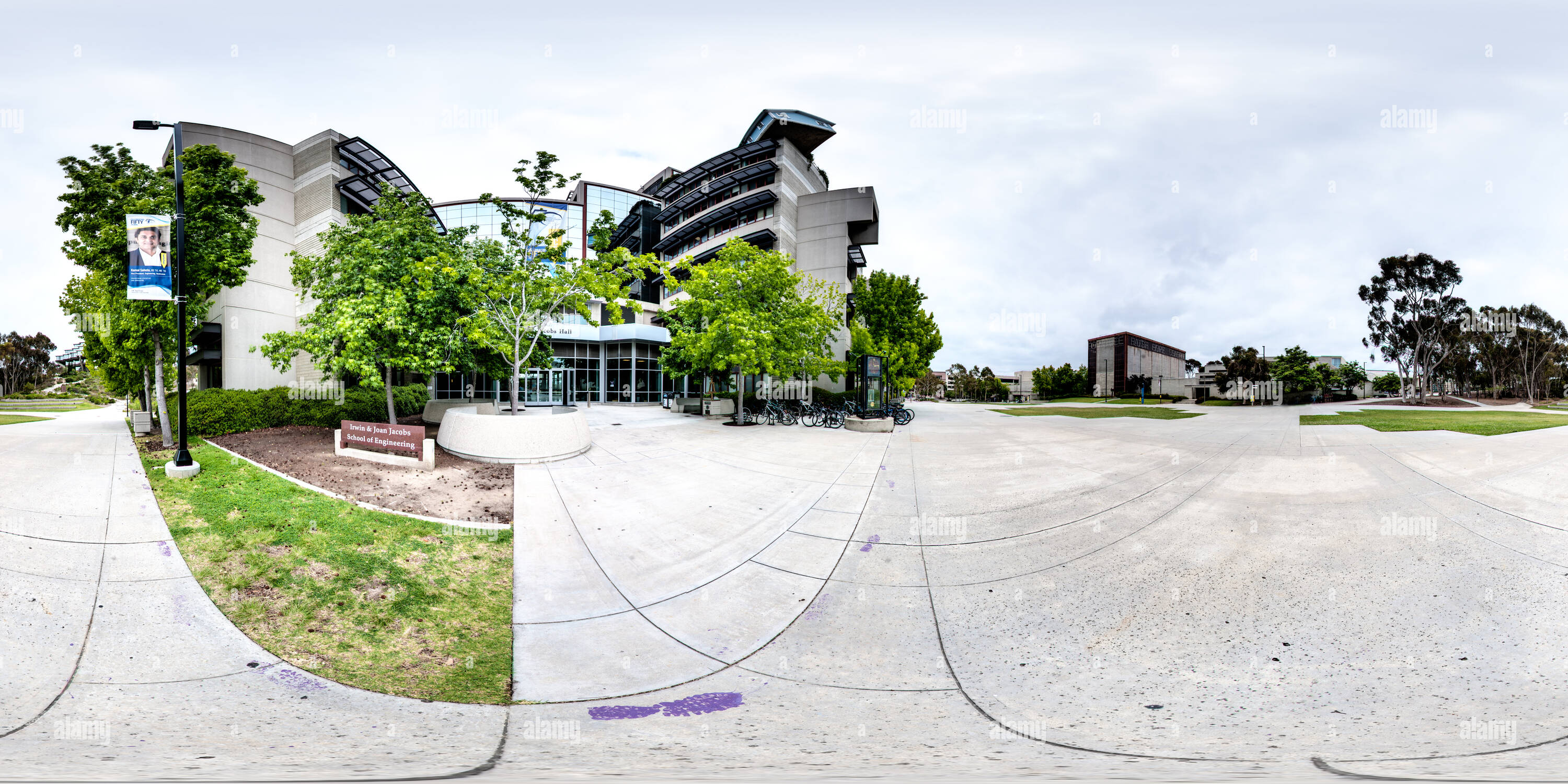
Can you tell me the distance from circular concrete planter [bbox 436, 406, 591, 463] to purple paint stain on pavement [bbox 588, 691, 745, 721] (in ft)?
30.4

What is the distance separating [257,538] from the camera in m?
6.73

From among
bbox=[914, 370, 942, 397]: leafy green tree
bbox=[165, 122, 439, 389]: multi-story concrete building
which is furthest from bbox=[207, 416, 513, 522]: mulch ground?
bbox=[914, 370, 942, 397]: leafy green tree

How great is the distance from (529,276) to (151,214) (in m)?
7.64

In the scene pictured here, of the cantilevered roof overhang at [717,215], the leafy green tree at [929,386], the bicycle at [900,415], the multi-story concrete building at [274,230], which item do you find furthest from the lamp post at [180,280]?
the leafy green tree at [929,386]

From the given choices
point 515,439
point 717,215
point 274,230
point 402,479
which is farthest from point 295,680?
point 717,215

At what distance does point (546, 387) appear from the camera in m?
35.0

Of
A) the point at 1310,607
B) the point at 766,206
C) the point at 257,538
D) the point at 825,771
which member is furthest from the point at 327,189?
the point at 1310,607

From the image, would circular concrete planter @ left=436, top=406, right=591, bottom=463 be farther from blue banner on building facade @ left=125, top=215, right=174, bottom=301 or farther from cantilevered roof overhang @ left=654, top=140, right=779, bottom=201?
cantilevered roof overhang @ left=654, top=140, right=779, bottom=201

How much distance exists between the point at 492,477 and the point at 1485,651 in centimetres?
1269

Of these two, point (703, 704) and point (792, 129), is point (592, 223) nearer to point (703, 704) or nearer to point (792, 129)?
point (703, 704)

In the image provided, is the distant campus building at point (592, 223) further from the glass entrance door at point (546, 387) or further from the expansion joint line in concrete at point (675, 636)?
the expansion joint line in concrete at point (675, 636)

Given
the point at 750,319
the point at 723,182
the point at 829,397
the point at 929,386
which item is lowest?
the point at 829,397

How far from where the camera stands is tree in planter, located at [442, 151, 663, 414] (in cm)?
1470

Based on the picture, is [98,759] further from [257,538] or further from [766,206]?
[766,206]
